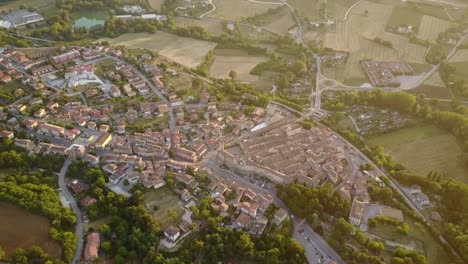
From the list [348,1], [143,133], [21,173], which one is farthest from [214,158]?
[348,1]

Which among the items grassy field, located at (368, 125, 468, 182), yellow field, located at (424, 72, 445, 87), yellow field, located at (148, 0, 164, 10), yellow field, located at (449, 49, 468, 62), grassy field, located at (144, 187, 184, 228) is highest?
yellow field, located at (148, 0, 164, 10)

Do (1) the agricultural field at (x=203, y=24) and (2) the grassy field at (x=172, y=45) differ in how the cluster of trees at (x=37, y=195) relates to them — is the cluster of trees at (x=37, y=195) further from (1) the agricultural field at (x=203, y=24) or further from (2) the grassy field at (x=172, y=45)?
(1) the agricultural field at (x=203, y=24)

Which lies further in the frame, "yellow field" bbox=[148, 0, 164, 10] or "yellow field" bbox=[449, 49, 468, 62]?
"yellow field" bbox=[148, 0, 164, 10]

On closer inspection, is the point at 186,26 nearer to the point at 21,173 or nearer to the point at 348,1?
the point at 348,1

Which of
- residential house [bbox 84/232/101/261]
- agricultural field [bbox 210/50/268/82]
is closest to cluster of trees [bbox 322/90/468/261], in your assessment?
agricultural field [bbox 210/50/268/82]

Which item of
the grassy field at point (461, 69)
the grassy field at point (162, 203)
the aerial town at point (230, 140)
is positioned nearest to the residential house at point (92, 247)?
the aerial town at point (230, 140)

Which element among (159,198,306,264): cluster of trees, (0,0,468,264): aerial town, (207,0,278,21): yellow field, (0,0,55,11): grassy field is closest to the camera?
(159,198,306,264): cluster of trees

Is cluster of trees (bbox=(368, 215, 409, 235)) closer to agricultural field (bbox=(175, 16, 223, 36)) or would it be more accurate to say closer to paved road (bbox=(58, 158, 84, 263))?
paved road (bbox=(58, 158, 84, 263))

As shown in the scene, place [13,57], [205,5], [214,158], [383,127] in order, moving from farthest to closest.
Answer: [205,5], [13,57], [383,127], [214,158]
